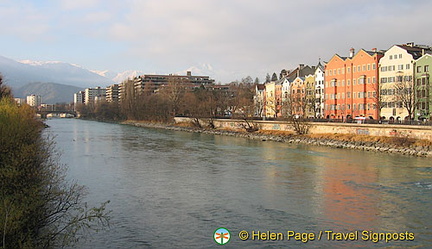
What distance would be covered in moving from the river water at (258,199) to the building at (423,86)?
26884 mm

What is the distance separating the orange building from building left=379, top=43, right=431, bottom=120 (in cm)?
123

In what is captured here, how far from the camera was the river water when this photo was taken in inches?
473

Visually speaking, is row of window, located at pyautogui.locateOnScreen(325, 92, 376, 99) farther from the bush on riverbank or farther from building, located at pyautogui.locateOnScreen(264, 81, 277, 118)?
the bush on riverbank

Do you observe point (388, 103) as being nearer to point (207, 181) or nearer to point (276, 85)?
point (276, 85)

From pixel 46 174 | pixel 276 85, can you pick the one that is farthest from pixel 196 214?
pixel 276 85

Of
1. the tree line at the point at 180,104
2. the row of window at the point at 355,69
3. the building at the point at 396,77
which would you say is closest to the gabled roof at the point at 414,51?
the building at the point at 396,77

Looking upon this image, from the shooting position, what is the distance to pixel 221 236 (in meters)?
12.1

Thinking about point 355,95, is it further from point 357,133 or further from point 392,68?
point 357,133

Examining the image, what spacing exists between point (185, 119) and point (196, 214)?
229 ft

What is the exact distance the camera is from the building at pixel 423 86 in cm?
5175

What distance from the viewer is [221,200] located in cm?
1656

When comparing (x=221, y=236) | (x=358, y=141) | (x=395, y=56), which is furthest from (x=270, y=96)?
(x=221, y=236)

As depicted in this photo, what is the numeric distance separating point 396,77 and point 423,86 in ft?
14.5

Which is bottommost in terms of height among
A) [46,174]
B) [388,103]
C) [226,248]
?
[226,248]
